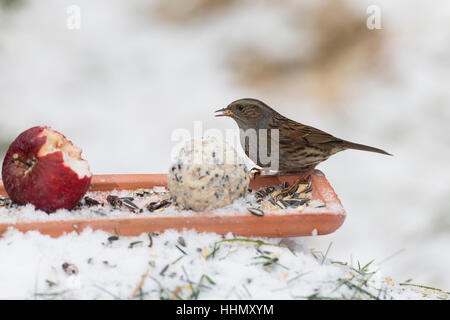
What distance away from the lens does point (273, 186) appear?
11.2ft

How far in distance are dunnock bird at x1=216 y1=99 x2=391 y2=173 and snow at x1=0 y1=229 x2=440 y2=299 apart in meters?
0.91

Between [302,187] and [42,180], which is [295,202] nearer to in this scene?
[302,187]

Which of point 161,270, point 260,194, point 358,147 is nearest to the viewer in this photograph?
point 161,270

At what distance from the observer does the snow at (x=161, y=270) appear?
238 cm

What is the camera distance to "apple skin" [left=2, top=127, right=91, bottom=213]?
2.88 m

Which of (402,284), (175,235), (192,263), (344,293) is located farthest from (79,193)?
(402,284)

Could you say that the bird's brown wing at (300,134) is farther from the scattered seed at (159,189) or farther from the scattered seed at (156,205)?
the scattered seed at (156,205)

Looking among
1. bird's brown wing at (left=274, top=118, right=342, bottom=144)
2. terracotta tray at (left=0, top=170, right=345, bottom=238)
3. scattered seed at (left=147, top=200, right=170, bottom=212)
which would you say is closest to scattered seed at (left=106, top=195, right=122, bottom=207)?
scattered seed at (left=147, top=200, right=170, bottom=212)

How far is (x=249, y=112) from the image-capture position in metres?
3.72

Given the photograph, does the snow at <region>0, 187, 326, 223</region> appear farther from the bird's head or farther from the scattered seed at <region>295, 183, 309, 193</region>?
the bird's head

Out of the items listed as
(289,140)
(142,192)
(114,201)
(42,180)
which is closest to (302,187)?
(289,140)

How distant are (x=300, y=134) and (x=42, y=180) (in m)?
1.50
